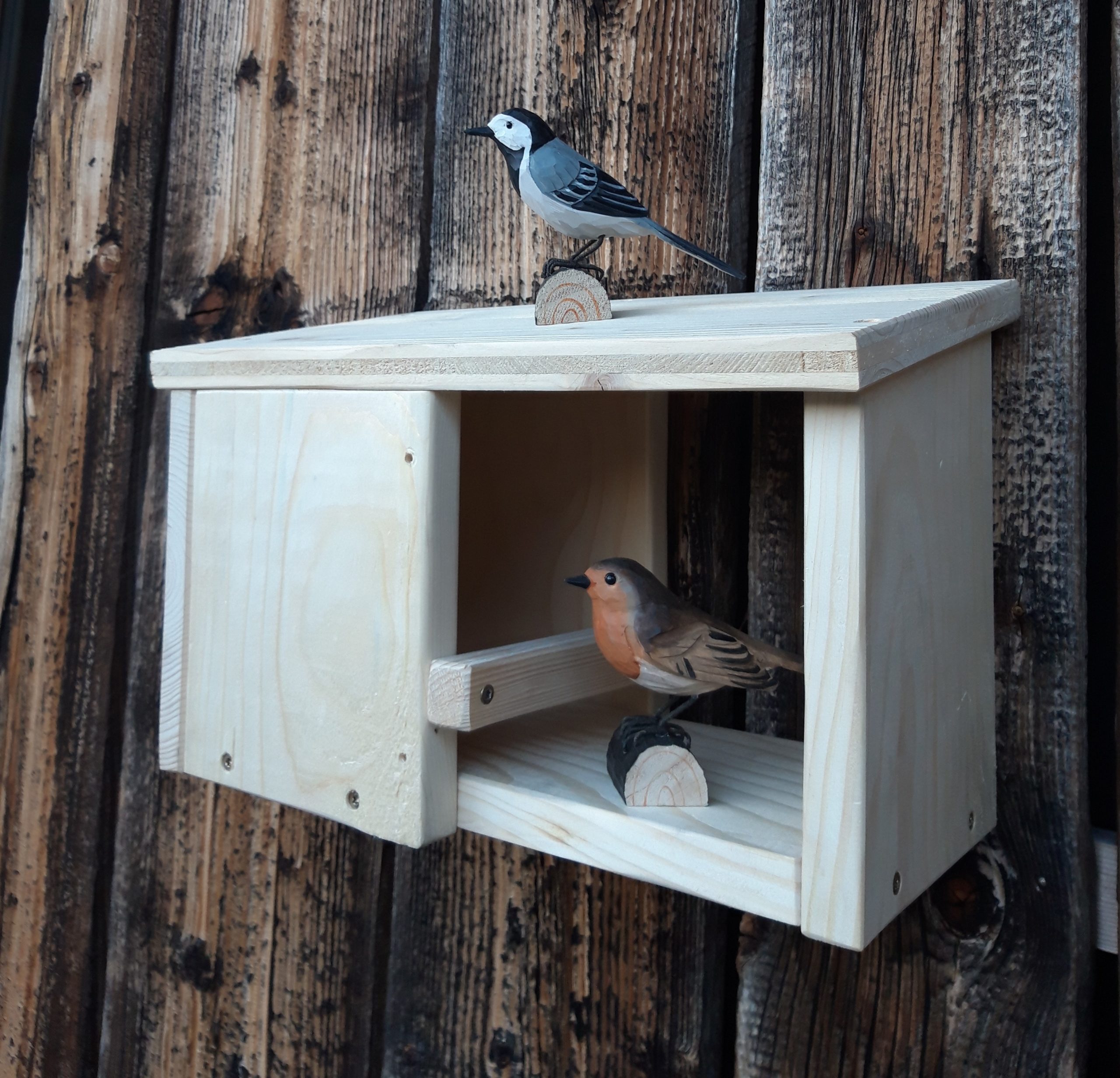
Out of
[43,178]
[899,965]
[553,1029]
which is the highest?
[43,178]

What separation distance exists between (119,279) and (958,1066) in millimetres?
1142

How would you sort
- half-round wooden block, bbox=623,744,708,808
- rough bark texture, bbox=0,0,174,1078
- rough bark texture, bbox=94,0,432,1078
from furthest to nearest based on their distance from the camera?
1. rough bark texture, bbox=0,0,174,1078
2. rough bark texture, bbox=94,0,432,1078
3. half-round wooden block, bbox=623,744,708,808

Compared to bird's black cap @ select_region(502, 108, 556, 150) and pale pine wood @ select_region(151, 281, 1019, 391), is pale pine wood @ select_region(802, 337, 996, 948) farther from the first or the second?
bird's black cap @ select_region(502, 108, 556, 150)

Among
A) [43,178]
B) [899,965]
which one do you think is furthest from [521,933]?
[43,178]

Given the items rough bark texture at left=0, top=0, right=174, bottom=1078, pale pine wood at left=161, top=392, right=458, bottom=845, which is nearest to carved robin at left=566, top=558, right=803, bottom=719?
pale pine wood at left=161, top=392, right=458, bottom=845

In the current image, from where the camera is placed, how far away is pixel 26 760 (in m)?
1.17

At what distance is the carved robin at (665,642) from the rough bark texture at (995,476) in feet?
0.51

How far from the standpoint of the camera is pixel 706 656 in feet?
2.14

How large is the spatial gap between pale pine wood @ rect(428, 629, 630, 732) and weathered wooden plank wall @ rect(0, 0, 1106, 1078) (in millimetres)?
153

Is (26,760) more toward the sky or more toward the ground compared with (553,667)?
more toward the ground

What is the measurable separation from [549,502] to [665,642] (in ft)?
0.91

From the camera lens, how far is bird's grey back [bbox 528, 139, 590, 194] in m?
0.70

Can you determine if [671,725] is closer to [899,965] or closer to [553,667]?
[553,667]

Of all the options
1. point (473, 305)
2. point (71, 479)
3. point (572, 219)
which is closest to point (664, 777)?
point (572, 219)
